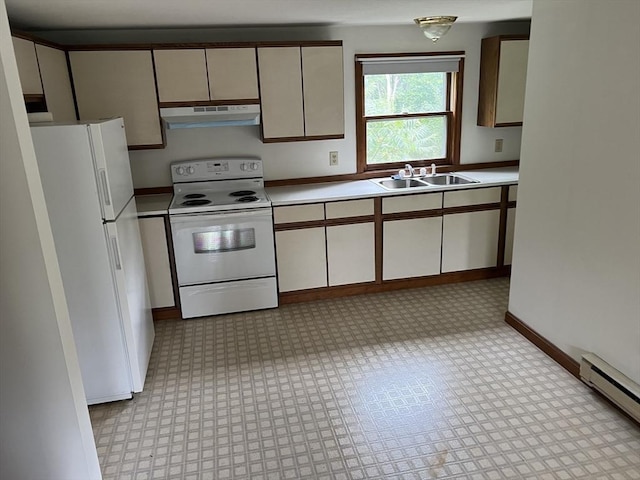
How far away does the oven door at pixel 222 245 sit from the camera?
3.49 meters

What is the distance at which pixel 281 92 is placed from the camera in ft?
12.1

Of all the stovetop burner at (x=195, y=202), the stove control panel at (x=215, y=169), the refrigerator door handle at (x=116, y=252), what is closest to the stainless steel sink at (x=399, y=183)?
the stove control panel at (x=215, y=169)

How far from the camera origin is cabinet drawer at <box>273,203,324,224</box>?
143 inches

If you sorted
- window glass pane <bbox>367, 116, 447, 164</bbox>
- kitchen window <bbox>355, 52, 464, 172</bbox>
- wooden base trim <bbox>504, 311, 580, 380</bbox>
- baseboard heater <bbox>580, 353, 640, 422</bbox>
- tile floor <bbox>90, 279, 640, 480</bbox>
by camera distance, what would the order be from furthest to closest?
window glass pane <bbox>367, 116, 447, 164</bbox> < kitchen window <bbox>355, 52, 464, 172</bbox> < wooden base trim <bbox>504, 311, 580, 380</bbox> < baseboard heater <bbox>580, 353, 640, 422</bbox> < tile floor <bbox>90, 279, 640, 480</bbox>

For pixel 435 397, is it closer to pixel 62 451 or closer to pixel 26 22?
pixel 62 451

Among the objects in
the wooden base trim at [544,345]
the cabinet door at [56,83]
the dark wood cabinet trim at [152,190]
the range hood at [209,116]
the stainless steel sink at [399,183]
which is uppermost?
the cabinet door at [56,83]

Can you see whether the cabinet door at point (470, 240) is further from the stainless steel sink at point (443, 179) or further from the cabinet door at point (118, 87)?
the cabinet door at point (118, 87)

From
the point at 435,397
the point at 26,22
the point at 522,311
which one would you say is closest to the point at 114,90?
the point at 26,22

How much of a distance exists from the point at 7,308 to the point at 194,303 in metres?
2.23

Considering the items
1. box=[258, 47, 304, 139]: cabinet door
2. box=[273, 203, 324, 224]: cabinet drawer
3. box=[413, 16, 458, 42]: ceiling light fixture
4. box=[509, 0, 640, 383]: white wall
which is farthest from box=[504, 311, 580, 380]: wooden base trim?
box=[258, 47, 304, 139]: cabinet door

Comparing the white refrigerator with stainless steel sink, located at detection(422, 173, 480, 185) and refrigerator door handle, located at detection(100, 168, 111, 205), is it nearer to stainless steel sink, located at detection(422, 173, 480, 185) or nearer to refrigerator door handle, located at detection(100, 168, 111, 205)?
refrigerator door handle, located at detection(100, 168, 111, 205)

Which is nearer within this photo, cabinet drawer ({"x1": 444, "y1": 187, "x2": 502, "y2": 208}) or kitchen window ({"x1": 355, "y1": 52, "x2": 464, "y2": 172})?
cabinet drawer ({"x1": 444, "y1": 187, "x2": 502, "y2": 208})

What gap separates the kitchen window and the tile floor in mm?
1539

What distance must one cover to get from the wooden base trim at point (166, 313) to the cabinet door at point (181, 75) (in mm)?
1539
